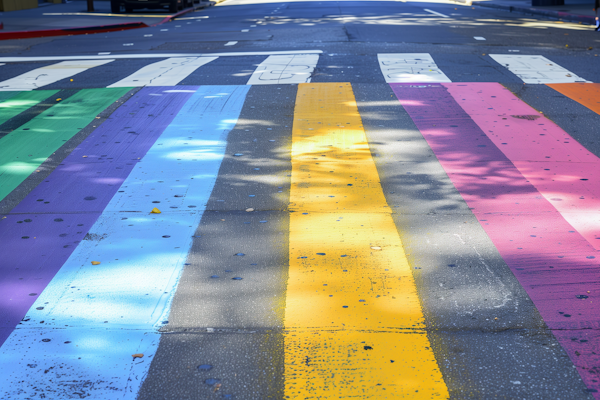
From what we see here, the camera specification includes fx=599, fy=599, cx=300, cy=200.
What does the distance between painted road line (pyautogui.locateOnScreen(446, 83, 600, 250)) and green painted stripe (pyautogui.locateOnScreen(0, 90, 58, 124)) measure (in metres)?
5.28

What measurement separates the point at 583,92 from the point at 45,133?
257 inches

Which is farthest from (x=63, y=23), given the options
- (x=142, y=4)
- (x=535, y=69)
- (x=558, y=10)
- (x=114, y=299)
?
(x=114, y=299)

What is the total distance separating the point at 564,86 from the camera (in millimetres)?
8086

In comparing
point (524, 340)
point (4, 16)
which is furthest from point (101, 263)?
point (4, 16)

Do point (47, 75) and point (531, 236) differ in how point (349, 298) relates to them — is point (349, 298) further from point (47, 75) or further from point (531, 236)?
point (47, 75)

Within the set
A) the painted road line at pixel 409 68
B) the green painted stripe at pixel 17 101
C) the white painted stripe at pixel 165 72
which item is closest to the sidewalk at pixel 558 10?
the painted road line at pixel 409 68

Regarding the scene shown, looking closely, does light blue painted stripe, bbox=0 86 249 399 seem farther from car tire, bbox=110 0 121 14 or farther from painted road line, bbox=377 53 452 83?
car tire, bbox=110 0 121 14

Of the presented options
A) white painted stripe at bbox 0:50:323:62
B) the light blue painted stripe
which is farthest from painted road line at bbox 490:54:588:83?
the light blue painted stripe

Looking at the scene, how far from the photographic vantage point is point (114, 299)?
3031mm

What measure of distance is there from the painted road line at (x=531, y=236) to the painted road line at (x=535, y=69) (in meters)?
3.03

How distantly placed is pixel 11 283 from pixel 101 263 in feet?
1.54

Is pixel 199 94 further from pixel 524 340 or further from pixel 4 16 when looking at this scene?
pixel 4 16

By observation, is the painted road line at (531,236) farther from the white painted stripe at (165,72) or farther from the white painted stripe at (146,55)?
the white painted stripe at (146,55)

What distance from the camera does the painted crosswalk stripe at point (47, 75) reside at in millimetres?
8617
